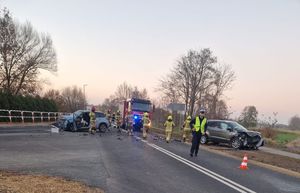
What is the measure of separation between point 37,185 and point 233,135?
70.3ft

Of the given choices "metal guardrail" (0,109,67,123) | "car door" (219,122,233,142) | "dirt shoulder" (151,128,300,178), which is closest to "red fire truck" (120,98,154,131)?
"car door" (219,122,233,142)

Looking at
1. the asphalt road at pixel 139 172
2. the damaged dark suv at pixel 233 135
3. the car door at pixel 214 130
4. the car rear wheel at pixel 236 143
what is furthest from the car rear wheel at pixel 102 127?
the asphalt road at pixel 139 172

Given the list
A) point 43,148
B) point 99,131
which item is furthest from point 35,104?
point 43,148

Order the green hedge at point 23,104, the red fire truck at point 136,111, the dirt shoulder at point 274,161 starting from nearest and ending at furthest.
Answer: the dirt shoulder at point 274,161 → the red fire truck at point 136,111 → the green hedge at point 23,104

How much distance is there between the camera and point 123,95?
15225 cm

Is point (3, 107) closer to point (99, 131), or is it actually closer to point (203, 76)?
point (99, 131)

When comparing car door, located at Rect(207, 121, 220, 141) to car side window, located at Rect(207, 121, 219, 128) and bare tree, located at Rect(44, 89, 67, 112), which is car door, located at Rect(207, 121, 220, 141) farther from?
bare tree, located at Rect(44, 89, 67, 112)

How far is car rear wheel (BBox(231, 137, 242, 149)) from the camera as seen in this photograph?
98.5ft

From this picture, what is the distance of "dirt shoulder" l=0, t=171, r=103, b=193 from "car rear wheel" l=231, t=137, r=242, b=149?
19.8 metres

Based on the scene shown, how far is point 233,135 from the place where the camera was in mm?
30500

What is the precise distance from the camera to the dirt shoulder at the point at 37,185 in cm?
988

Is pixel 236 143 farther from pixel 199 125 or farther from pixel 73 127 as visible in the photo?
pixel 73 127

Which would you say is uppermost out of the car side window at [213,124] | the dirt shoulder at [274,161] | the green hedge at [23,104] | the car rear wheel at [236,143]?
the green hedge at [23,104]

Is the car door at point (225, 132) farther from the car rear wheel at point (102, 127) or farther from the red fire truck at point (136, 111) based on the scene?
the red fire truck at point (136, 111)
